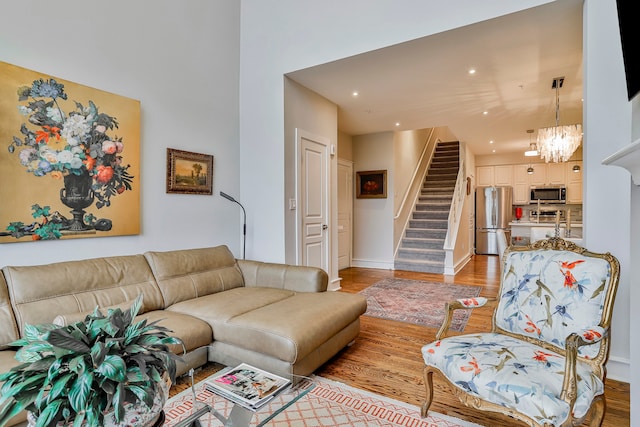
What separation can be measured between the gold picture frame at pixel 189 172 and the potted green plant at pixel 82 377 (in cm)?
249

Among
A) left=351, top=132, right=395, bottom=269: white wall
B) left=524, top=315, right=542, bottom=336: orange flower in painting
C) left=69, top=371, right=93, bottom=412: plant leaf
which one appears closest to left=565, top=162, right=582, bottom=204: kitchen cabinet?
left=351, top=132, right=395, bottom=269: white wall

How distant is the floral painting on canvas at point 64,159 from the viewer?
2240 mm

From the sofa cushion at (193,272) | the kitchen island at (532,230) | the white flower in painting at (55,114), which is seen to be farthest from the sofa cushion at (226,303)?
the kitchen island at (532,230)

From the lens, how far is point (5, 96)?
221 centimetres

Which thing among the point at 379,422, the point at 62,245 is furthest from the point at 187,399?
the point at 62,245

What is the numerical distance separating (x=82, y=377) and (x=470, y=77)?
433cm

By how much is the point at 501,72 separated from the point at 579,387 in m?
3.42

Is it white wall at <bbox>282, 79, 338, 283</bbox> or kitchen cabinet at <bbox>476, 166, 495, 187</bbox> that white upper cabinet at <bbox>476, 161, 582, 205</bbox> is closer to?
kitchen cabinet at <bbox>476, 166, 495, 187</bbox>

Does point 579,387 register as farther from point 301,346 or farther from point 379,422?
point 301,346

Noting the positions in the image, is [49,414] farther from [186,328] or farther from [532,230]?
[532,230]

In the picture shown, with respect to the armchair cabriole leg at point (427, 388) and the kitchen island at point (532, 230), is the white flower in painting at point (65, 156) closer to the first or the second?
the armchair cabriole leg at point (427, 388)

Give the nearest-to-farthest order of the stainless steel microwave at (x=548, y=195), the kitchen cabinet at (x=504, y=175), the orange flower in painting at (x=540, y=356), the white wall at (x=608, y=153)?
the orange flower in painting at (x=540, y=356) → the white wall at (x=608, y=153) → the stainless steel microwave at (x=548, y=195) → the kitchen cabinet at (x=504, y=175)

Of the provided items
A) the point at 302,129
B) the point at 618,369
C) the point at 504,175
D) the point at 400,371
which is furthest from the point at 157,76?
the point at 504,175

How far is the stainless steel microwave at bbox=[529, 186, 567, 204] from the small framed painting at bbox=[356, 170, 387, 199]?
5140 millimetres
